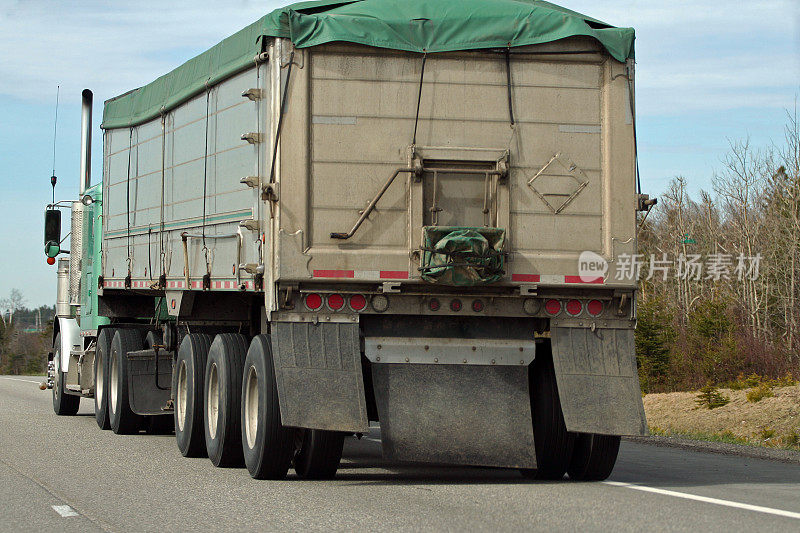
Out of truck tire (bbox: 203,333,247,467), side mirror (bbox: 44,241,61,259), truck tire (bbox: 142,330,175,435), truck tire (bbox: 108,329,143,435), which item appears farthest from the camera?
side mirror (bbox: 44,241,61,259)

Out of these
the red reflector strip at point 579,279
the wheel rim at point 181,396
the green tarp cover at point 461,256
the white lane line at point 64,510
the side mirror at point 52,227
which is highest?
the side mirror at point 52,227

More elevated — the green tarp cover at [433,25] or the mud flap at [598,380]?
the green tarp cover at [433,25]

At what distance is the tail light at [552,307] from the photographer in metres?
10.1

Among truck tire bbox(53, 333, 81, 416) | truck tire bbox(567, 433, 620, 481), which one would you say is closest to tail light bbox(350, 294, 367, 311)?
truck tire bbox(567, 433, 620, 481)

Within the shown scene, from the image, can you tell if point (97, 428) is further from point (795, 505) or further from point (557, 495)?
point (795, 505)

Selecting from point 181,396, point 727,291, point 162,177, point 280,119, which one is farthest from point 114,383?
point 727,291

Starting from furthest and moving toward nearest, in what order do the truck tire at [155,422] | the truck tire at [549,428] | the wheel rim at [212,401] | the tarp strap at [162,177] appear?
the truck tire at [155,422] → the tarp strap at [162,177] → the wheel rim at [212,401] → the truck tire at [549,428]

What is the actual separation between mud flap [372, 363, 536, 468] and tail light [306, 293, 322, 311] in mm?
696

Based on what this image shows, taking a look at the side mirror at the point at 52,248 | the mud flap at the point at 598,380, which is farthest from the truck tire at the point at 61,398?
the mud flap at the point at 598,380

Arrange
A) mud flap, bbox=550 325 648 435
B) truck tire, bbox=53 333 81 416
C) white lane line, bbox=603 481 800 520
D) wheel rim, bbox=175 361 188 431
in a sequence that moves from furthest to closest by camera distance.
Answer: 1. truck tire, bbox=53 333 81 416
2. wheel rim, bbox=175 361 188 431
3. mud flap, bbox=550 325 648 435
4. white lane line, bbox=603 481 800 520

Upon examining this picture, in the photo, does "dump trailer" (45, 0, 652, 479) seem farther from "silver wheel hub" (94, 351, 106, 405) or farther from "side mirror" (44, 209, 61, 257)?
"side mirror" (44, 209, 61, 257)

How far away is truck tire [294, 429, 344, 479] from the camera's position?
1000cm

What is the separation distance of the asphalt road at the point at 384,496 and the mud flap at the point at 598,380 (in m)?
0.54

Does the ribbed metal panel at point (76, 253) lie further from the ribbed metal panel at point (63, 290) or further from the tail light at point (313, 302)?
the tail light at point (313, 302)
